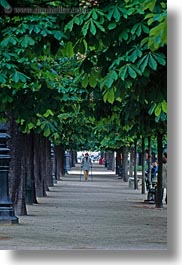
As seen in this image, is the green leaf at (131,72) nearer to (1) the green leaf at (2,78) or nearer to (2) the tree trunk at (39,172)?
(1) the green leaf at (2,78)

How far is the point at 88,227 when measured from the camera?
67.4 feet

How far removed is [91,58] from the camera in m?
12.5

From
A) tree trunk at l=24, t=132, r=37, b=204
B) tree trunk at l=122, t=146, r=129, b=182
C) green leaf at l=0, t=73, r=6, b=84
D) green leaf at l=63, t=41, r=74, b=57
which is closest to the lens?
green leaf at l=63, t=41, r=74, b=57

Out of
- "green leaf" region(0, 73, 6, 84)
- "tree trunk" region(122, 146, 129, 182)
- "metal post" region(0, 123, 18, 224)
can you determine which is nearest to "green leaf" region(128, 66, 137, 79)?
"green leaf" region(0, 73, 6, 84)

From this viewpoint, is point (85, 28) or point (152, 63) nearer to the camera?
point (152, 63)

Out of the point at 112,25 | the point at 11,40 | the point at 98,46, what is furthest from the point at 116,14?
the point at 11,40

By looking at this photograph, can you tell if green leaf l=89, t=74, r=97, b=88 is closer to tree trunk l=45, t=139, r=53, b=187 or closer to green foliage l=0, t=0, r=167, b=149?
green foliage l=0, t=0, r=167, b=149

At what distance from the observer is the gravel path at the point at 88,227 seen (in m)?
15.7

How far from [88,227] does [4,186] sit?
218 centimetres

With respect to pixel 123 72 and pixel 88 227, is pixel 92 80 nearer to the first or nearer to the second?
pixel 123 72

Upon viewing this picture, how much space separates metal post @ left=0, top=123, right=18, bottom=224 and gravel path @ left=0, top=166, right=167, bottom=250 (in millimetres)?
298

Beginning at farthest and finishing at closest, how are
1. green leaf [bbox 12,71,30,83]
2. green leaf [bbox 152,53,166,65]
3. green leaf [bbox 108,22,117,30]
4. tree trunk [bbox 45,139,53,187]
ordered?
tree trunk [bbox 45,139,53,187] < green leaf [bbox 12,71,30,83] < green leaf [bbox 108,22,117,30] < green leaf [bbox 152,53,166,65]

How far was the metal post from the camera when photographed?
63.4 ft

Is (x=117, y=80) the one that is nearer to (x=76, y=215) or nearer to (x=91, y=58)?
(x=91, y=58)
